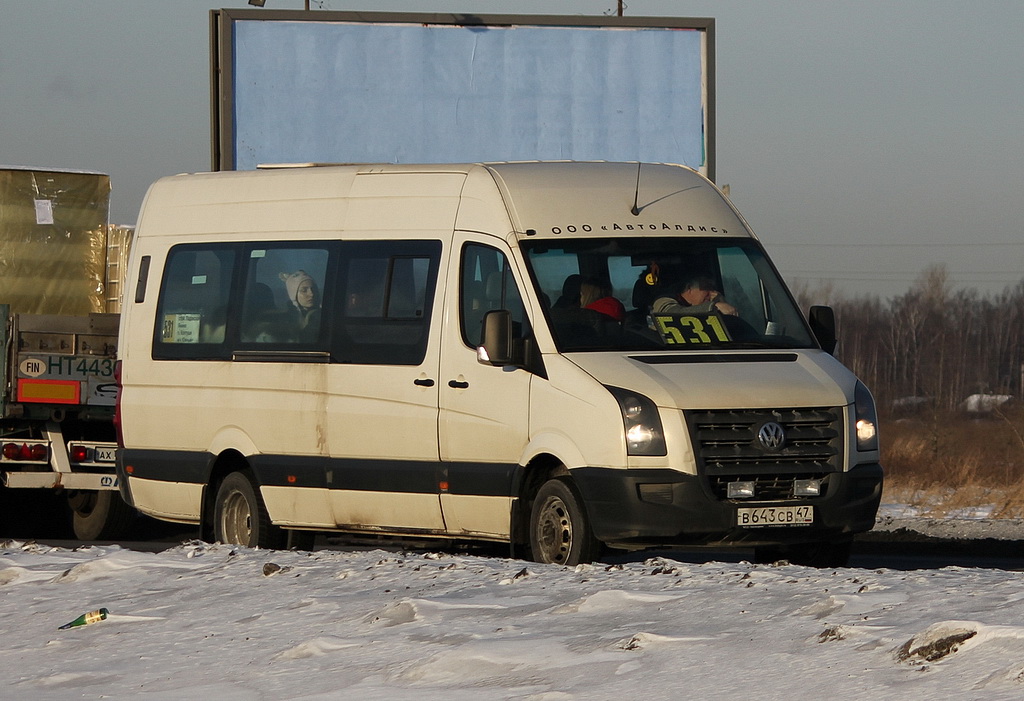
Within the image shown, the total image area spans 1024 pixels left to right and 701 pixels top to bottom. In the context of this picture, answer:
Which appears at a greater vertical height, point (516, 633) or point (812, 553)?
point (516, 633)

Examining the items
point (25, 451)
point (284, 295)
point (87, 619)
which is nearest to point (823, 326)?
point (284, 295)

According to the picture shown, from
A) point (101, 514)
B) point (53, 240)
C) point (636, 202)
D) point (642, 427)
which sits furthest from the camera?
point (53, 240)

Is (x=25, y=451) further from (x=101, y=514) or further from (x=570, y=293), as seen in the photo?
(x=570, y=293)

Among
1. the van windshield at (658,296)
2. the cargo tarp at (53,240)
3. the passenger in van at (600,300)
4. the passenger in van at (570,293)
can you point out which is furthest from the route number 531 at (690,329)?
the cargo tarp at (53,240)

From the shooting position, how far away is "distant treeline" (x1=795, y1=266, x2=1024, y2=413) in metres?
97.1

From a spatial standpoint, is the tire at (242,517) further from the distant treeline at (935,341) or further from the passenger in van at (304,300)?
the distant treeline at (935,341)

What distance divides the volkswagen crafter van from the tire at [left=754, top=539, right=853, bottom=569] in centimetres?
2

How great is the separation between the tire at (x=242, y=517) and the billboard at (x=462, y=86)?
984cm

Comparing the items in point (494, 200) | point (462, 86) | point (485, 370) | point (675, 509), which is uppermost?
point (462, 86)

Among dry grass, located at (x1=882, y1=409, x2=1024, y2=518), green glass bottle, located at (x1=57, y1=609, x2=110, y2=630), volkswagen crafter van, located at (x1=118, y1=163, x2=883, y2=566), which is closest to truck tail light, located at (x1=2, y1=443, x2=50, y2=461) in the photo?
volkswagen crafter van, located at (x1=118, y1=163, x2=883, y2=566)

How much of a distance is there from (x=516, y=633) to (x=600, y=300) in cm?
357

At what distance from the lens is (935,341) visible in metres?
102

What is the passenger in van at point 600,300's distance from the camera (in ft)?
34.2

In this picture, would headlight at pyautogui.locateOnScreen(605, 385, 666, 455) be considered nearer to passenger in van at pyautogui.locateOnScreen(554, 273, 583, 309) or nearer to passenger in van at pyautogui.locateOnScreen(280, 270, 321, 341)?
passenger in van at pyautogui.locateOnScreen(554, 273, 583, 309)
